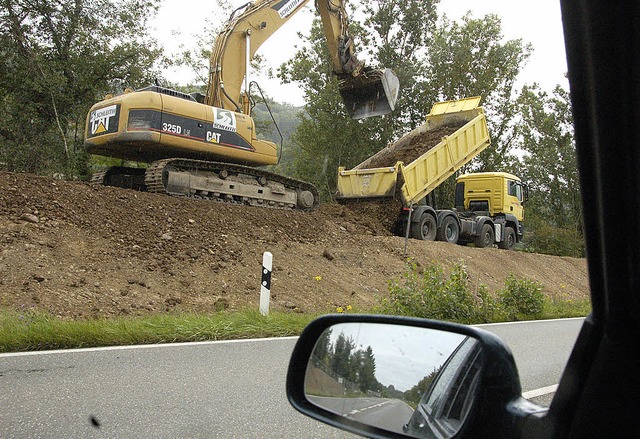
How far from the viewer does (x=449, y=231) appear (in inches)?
639

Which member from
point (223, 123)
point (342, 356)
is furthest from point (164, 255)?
point (342, 356)

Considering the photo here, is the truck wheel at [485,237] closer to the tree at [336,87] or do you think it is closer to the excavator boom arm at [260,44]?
the excavator boom arm at [260,44]

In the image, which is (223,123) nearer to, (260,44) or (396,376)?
(260,44)

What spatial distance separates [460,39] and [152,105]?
885 inches

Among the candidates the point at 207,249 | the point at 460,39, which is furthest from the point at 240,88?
the point at 460,39

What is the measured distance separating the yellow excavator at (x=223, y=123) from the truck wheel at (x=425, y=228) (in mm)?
2844

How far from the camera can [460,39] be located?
29.2m

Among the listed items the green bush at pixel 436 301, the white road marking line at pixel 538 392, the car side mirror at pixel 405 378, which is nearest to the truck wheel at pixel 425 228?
→ the green bush at pixel 436 301

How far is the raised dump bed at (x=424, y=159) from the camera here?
14.3 meters

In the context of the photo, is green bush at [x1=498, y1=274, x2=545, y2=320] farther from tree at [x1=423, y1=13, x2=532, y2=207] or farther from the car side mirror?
tree at [x1=423, y1=13, x2=532, y2=207]

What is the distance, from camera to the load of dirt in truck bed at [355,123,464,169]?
1556cm

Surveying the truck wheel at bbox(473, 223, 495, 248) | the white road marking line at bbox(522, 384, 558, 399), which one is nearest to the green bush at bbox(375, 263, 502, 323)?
the white road marking line at bbox(522, 384, 558, 399)

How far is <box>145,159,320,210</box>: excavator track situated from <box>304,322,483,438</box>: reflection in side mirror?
33.2ft

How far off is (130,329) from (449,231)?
1194cm
